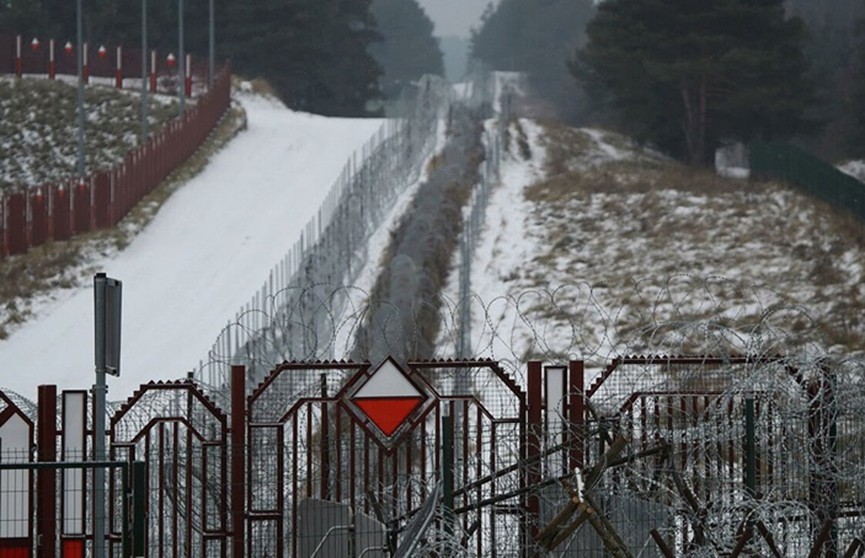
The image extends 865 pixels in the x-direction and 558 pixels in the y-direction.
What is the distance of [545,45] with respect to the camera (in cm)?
11031

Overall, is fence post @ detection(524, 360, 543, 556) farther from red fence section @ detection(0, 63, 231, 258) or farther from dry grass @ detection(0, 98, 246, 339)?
red fence section @ detection(0, 63, 231, 258)

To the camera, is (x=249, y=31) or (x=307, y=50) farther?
(x=307, y=50)

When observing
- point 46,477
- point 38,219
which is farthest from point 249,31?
point 46,477

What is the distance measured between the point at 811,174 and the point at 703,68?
1021cm

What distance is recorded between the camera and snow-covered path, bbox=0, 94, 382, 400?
24.4 m

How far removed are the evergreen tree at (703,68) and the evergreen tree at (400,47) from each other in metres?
71.6

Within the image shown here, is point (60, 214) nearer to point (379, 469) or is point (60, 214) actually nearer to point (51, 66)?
point (51, 66)

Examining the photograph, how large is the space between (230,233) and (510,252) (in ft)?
19.5

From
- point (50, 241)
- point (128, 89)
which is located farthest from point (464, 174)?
point (128, 89)

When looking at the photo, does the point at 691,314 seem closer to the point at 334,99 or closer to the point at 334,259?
the point at 334,259

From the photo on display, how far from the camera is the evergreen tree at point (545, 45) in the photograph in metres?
87.6

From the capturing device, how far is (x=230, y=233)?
35094 millimetres

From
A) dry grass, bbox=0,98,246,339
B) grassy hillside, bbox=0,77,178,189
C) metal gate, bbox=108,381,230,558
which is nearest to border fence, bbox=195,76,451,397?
metal gate, bbox=108,381,230,558

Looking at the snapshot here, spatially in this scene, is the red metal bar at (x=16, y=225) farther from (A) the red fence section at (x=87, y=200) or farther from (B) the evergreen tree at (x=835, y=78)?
(B) the evergreen tree at (x=835, y=78)
